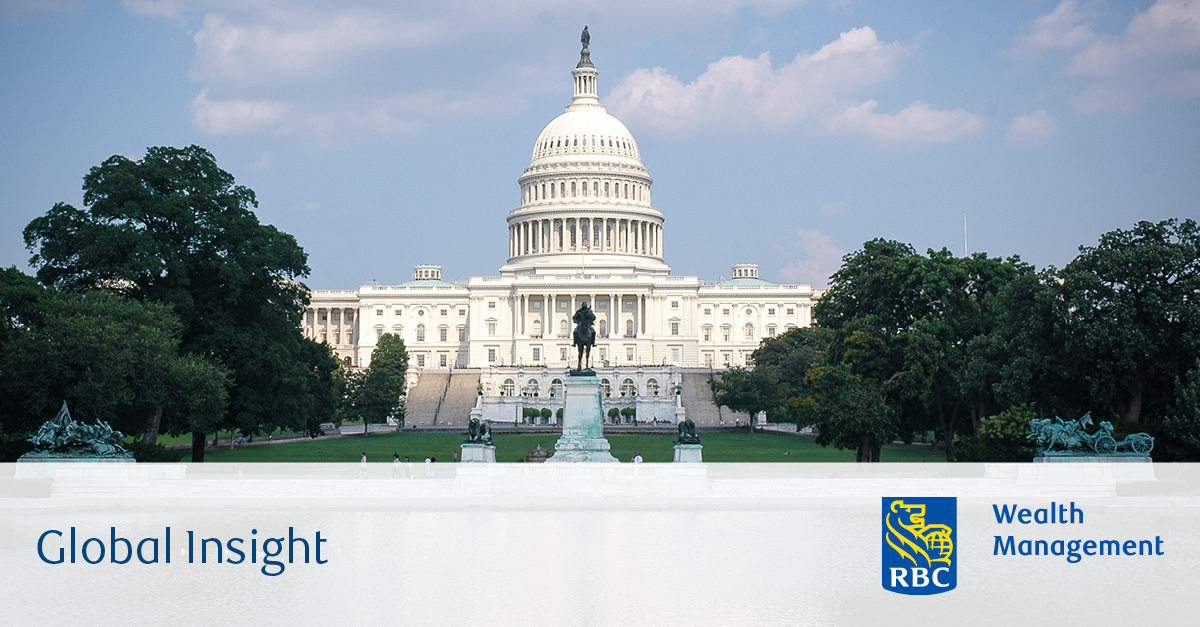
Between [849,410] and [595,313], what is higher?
[595,313]

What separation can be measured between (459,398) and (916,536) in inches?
3669

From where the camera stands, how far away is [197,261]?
49469 mm

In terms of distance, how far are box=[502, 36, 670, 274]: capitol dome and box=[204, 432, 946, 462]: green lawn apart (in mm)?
60554

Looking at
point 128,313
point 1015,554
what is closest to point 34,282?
point 128,313

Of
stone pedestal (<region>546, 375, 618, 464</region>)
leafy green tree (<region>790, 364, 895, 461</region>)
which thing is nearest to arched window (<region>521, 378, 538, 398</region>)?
leafy green tree (<region>790, 364, 895, 461</region>)

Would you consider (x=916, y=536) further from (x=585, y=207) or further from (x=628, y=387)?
(x=585, y=207)

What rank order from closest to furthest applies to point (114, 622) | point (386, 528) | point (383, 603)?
point (114, 622)
point (383, 603)
point (386, 528)

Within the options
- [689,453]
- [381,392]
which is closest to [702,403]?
[381,392]

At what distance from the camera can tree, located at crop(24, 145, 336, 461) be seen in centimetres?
4747

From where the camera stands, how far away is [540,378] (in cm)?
11575

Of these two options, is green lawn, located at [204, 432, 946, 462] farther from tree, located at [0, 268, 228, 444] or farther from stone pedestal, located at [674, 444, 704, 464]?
stone pedestal, located at [674, 444, 704, 464]

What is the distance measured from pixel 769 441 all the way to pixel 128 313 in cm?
3963

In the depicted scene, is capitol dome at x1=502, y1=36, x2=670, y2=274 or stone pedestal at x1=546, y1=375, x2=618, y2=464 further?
capitol dome at x1=502, y1=36, x2=670, y2=274

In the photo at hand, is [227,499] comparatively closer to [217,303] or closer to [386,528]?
[386,528]
